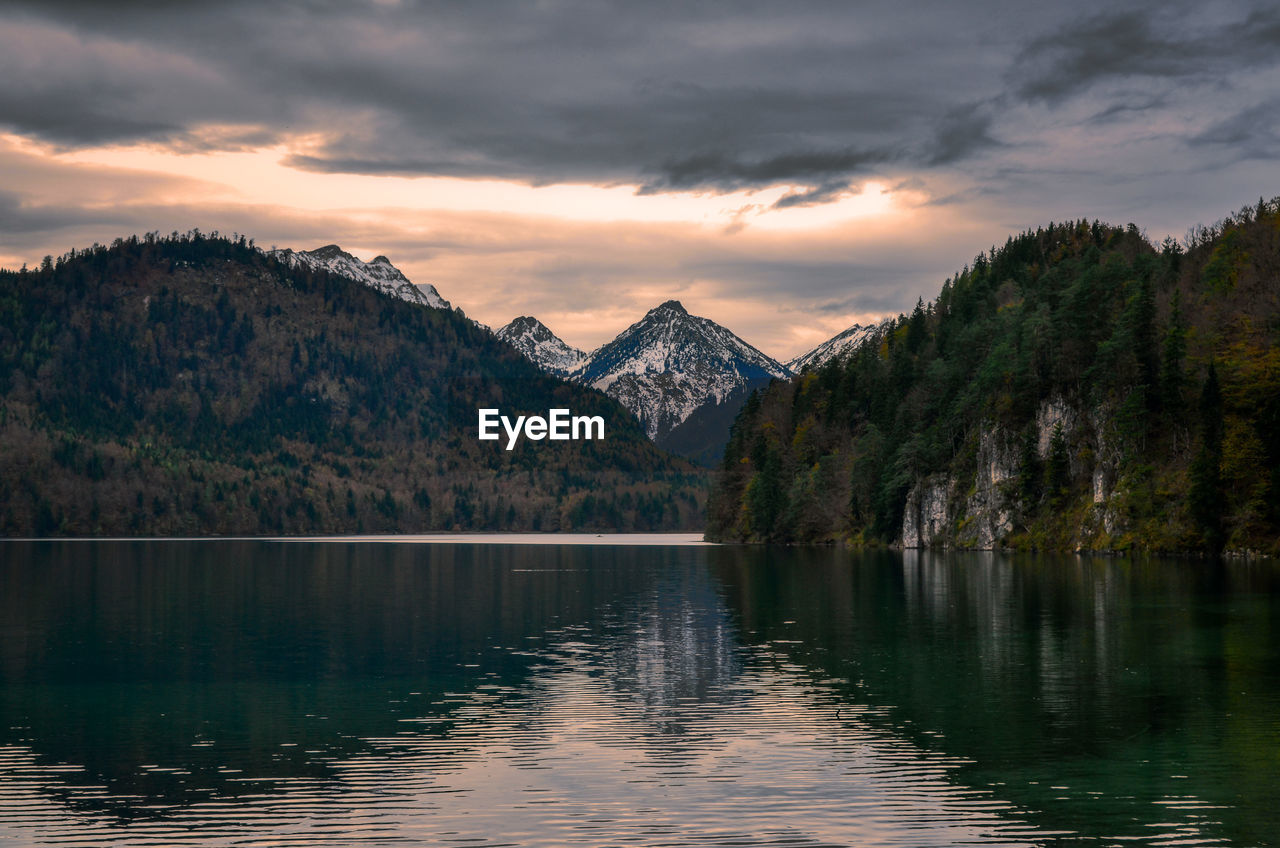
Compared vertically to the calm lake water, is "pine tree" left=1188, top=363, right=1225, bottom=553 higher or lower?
higher

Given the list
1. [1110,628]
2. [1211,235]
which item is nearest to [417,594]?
[1110,628]

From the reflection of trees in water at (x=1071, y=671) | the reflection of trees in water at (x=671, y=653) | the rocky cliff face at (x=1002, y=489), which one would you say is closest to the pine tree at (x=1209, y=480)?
the rocky cliff face at (x=1002, y=489)

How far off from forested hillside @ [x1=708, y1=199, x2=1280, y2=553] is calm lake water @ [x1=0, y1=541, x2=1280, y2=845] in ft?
195

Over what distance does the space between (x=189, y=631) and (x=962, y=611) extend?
42.6 metres

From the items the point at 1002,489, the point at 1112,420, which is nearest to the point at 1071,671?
the point at 1112,420

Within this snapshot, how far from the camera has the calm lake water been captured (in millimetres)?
26047

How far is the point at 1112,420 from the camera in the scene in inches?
6156

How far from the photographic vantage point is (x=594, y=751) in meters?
33.2

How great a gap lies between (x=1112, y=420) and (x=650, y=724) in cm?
13230

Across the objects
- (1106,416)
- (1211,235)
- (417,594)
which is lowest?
(417,594)

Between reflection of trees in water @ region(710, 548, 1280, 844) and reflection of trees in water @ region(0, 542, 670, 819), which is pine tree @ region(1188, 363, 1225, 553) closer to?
reflection of trees in water @ region(710, 548, 1280, 844)

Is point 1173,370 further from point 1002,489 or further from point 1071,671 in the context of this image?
point 1071,671

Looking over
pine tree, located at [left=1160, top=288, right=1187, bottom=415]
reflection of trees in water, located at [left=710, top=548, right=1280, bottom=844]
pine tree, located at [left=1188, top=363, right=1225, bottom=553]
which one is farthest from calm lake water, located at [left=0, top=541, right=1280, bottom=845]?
pine tree, located at [left=1160, top=288, right=1187, bottom=415]

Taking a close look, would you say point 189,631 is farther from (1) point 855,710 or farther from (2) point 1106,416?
(2) point 1106,416
